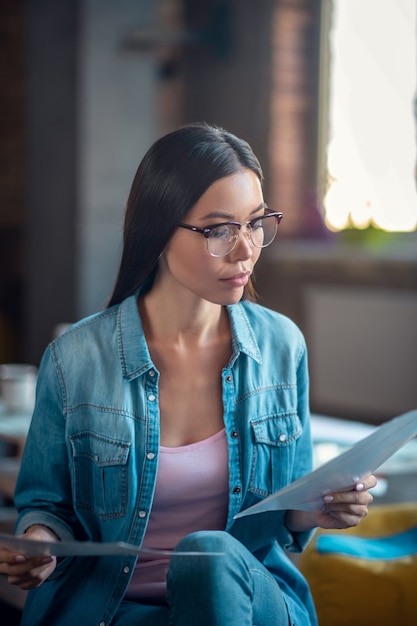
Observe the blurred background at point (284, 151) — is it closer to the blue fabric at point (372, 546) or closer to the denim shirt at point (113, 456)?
the blue fabric at point (372, 546)

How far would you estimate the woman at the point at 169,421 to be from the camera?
1.26 m

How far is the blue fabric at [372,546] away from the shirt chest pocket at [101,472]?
2.15 ft

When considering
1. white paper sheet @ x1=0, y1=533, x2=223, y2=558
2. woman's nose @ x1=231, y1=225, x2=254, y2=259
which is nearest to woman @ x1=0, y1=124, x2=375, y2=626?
woman's nose @ x1=231, y1=225, x2=254, y2=259

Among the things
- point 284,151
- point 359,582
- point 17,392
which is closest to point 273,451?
point 359,582

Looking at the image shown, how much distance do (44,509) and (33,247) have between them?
392cm

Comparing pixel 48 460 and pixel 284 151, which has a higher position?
pixel 284 151

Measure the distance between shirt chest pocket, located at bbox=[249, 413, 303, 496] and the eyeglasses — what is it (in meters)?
0.25

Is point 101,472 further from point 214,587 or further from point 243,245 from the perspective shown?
point 243,245

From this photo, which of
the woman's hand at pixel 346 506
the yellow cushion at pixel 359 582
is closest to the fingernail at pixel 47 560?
the woman's hand at pixel 346 506

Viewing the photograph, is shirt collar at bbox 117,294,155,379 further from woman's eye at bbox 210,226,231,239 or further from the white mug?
the white mug

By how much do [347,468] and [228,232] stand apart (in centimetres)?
34

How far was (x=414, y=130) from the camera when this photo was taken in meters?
4.66

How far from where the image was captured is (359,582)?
5.78 ft

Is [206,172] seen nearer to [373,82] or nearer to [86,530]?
[86,530]
